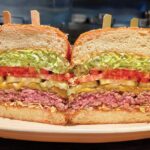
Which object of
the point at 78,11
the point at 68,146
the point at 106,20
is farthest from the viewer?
the point at 78,11

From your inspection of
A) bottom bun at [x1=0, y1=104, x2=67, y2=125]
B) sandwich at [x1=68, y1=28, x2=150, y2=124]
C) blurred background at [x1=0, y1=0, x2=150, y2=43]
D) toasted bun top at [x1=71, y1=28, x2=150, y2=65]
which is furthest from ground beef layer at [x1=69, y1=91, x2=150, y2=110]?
blurred background at [x1=0, y1=0, x2=150, y2=43]

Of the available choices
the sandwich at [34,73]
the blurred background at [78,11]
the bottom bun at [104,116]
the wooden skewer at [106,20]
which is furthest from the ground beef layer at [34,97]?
the blurred background at [78,11]

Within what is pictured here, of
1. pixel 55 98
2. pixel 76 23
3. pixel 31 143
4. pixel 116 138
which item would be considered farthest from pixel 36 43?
pixel 76 23

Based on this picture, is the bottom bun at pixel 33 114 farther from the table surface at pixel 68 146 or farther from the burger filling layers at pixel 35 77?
the table surface at pixel 68 146

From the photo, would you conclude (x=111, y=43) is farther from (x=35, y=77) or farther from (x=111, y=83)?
(x=35, y=77)

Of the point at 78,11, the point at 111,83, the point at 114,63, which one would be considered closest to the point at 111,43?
the point at 114,63

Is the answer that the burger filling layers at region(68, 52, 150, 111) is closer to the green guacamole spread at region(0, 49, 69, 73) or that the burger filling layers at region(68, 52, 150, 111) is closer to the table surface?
the green guacamole spread at region(0, 49, 69, 73)

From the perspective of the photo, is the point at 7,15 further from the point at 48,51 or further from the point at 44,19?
the point at 44,19
